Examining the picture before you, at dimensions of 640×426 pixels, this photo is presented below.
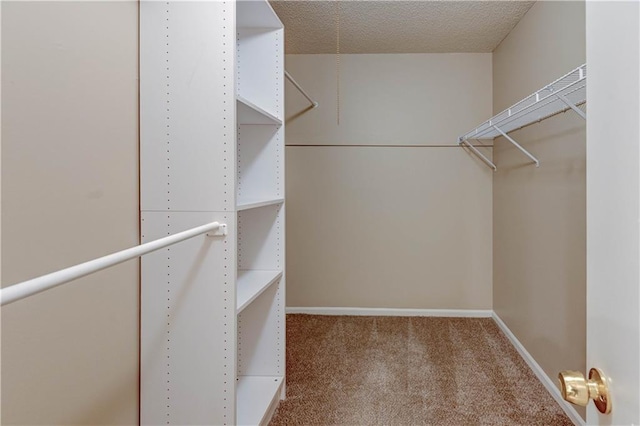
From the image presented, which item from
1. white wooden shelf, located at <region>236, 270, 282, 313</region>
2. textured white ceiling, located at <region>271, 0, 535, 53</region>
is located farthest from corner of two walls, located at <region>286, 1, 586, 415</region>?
white wooden shelf, located at <region>236, 270, 282, 313</region>

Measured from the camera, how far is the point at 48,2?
111 cm

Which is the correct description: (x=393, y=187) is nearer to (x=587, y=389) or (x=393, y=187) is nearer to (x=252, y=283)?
(x=252, y=283)

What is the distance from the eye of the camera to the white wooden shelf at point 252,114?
5.40ft

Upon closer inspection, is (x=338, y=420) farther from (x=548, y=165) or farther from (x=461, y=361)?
(x=548, y=165)

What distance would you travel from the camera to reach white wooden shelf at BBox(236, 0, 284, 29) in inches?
73.1

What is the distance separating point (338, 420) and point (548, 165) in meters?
1.72

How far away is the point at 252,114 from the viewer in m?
1.89

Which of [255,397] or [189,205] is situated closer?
[189,205]

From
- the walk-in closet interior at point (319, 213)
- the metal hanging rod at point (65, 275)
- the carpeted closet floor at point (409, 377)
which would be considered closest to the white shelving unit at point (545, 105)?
the walk-in closet interior at point (319, 213)

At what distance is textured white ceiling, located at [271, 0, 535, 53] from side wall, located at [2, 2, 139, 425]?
1.59m

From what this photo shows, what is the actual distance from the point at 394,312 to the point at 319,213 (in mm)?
1064

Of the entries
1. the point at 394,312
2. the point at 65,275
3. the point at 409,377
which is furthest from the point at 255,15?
A: the point at 394,312

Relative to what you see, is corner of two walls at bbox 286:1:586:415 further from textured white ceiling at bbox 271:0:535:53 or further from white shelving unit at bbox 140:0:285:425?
white shelving unit at bbox 140:0:285:425

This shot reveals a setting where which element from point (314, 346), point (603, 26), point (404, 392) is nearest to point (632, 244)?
point (603, 26)
